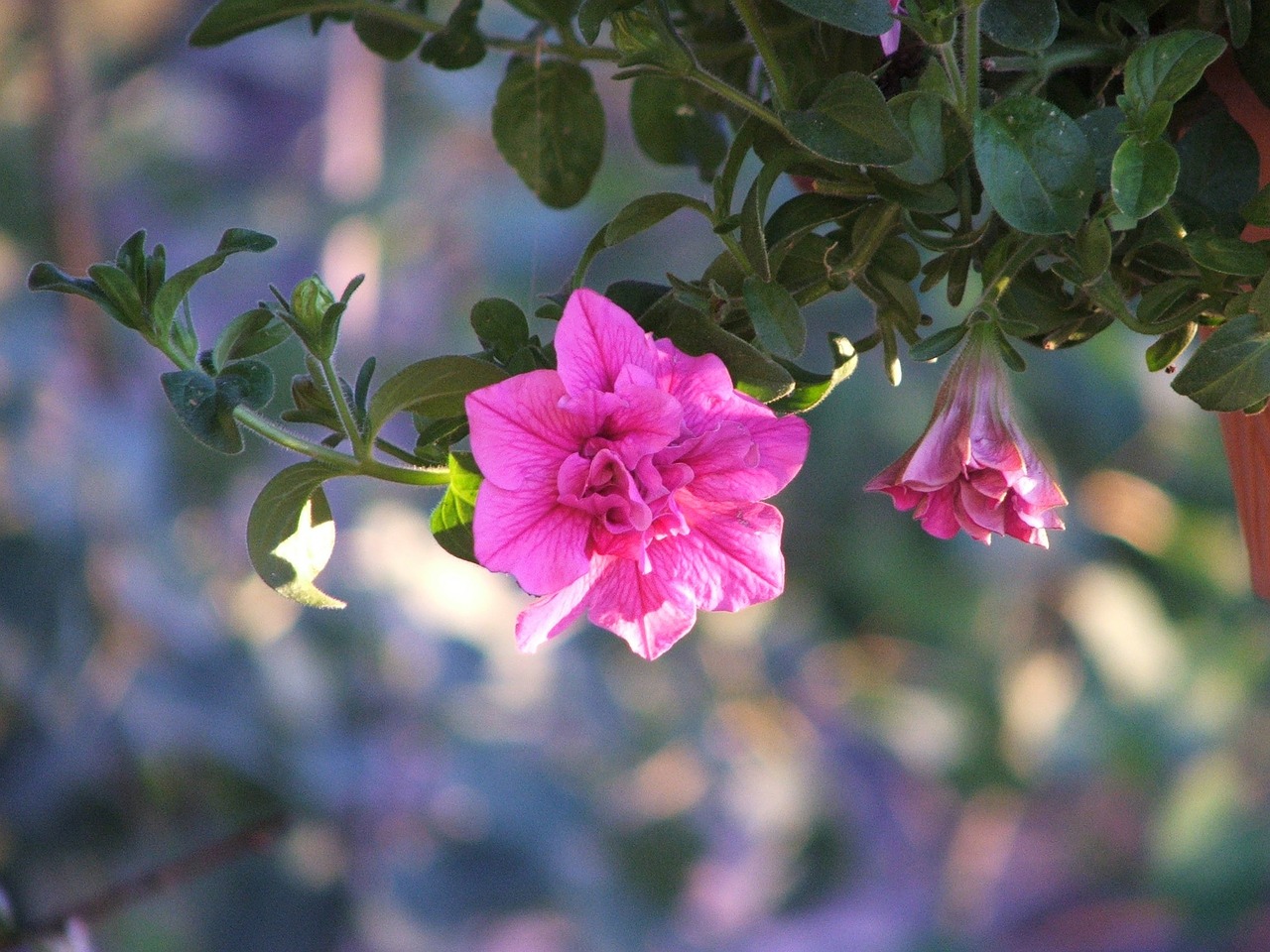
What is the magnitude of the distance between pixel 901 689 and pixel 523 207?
1.11 m

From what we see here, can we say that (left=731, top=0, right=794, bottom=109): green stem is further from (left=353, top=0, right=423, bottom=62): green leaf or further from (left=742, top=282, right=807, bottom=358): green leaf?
(left=353, top=0, right=423, bottom=62): green leaf

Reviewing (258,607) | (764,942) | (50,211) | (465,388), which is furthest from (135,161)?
(465,388)

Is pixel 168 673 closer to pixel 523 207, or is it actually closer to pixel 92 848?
pixel 92 848

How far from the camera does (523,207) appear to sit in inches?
84.9

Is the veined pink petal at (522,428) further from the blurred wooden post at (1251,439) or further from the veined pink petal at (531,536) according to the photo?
the blurred wooden post at (1251,439)

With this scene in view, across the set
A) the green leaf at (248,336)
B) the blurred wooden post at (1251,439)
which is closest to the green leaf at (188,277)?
the green leaf at (248,336)

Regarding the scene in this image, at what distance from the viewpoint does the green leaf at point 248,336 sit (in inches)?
14.1

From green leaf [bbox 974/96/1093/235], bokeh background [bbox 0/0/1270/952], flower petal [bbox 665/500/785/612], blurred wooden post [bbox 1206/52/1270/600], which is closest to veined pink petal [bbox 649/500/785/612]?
flower petal [bbox 665/500/785/612]

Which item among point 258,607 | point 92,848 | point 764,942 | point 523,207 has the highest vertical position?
point 523,207

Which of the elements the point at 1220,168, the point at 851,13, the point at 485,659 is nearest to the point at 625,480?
the point at 851,13

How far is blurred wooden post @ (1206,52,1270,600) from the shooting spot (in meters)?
0.43

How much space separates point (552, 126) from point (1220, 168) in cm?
26

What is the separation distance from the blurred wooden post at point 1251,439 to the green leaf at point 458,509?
0.91 feet

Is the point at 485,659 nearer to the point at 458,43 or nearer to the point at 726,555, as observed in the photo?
the point at 458,43
